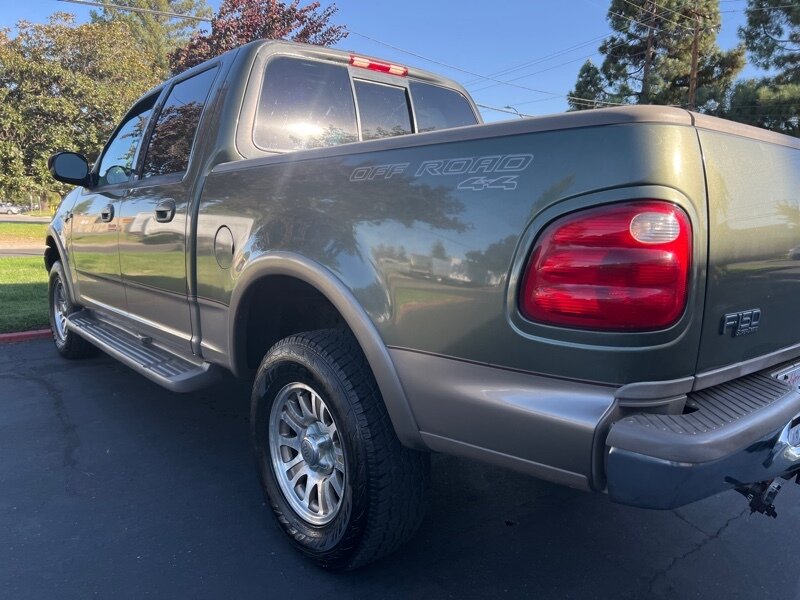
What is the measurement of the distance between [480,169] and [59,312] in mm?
5057

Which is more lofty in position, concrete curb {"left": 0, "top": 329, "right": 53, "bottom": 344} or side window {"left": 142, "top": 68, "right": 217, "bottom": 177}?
side window {"left": 142, "top": 68, "right": 217, "bottom": 177}

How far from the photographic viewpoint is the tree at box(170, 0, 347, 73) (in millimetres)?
13773

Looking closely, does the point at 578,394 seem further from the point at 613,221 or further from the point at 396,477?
the point at 396,477

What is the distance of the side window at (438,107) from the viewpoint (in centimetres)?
390

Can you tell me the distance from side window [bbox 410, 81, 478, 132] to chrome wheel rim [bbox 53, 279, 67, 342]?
3499mm

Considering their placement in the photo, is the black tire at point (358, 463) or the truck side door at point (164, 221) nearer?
the black tire at point (358, 463)

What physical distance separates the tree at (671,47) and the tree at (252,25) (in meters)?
15.0

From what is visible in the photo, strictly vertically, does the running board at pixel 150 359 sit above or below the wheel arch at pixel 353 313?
below

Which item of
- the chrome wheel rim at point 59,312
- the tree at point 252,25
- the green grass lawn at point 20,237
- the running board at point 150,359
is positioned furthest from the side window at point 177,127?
the green grass lawn at point 20,237

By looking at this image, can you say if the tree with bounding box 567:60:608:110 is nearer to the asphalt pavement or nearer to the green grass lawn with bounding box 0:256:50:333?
the green grass lawn with bounding box 0:256:50:333

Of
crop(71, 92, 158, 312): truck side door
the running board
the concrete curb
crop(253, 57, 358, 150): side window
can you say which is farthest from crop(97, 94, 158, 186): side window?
the concrete curb

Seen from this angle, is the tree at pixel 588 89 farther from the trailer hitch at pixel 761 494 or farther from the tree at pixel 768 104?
the trailer hitch at pixel 761 494

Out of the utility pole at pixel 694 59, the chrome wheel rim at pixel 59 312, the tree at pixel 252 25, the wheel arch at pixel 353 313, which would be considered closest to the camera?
the wheel arch at pixel 353 313

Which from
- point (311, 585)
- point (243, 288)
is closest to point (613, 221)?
point (243, 288)
